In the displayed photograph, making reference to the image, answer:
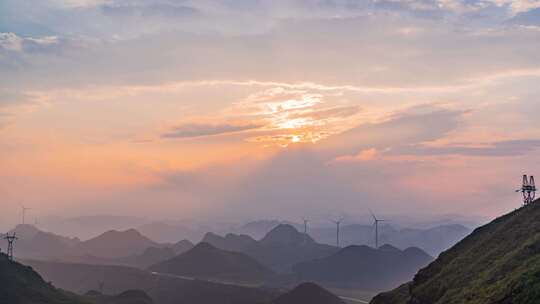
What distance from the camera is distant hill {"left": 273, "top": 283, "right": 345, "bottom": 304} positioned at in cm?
18638

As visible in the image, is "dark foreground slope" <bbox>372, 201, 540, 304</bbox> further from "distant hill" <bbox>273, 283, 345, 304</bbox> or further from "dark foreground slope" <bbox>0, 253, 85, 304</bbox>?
"dark foreground slope" <bbox>0, 253, 85, 304</bbox>

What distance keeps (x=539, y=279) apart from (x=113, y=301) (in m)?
155

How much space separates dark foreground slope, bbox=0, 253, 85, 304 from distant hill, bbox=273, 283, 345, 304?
6758 cm

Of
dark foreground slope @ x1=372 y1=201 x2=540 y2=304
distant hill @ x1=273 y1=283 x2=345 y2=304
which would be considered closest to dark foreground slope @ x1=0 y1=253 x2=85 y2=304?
distant hill @ x1=273 y1=283 x2=345 y2=304

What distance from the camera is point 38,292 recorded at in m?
160

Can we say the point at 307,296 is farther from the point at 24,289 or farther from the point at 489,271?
the point at 489,271

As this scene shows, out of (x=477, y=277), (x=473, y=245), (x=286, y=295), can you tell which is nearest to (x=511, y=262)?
(x=477, y=277)

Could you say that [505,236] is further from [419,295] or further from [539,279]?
[539,279]

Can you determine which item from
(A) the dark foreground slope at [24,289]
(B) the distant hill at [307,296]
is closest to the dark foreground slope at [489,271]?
(B) the distant hill at [307,296]

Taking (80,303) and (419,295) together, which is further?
A: (80,303)

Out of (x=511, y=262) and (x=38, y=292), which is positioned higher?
(x=511, y=262)

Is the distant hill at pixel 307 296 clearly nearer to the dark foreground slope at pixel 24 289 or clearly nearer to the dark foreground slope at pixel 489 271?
the dark foreground slope at pixel 24 289

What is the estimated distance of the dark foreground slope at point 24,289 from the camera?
500ft

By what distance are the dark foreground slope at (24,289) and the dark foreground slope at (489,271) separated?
10260cm
